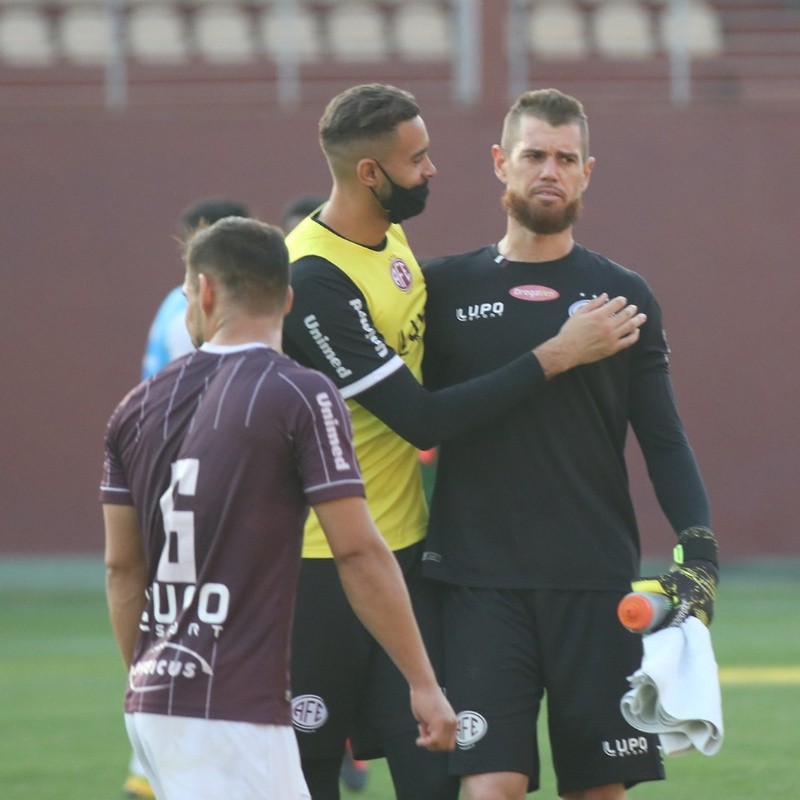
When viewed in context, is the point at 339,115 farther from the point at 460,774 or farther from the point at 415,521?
the point at 460,774

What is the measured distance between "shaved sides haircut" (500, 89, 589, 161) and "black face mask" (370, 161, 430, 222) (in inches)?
13.6

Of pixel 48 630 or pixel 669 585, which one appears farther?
pixel 48 630

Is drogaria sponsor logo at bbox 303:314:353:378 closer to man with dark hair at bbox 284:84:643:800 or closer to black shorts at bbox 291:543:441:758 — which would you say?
man with dark hair at bbox 284:84:643:800

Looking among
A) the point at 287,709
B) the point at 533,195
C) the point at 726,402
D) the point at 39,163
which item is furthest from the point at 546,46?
the point at 287,709

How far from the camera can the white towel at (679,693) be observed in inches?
167

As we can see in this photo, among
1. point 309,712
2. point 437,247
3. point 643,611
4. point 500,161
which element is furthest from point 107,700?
point 437,247

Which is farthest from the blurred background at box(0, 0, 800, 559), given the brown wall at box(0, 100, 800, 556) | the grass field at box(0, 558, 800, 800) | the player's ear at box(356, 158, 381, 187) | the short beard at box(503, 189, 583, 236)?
the player's ear at box(356, 158, 381, 187)

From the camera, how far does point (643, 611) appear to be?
4.30 meters

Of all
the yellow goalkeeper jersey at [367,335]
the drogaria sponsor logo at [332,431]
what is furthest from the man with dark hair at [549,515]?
the drogaria sponsor logo at [332,431]

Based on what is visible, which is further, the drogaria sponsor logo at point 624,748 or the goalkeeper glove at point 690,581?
the drogaria sponsor logo at point 624,748

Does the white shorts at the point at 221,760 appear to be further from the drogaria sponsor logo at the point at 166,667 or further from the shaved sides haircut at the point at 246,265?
the shaved sides haircut at the point at 246,265

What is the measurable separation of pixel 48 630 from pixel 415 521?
854cm

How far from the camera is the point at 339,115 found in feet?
15.8

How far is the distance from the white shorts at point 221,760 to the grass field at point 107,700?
3.64m
